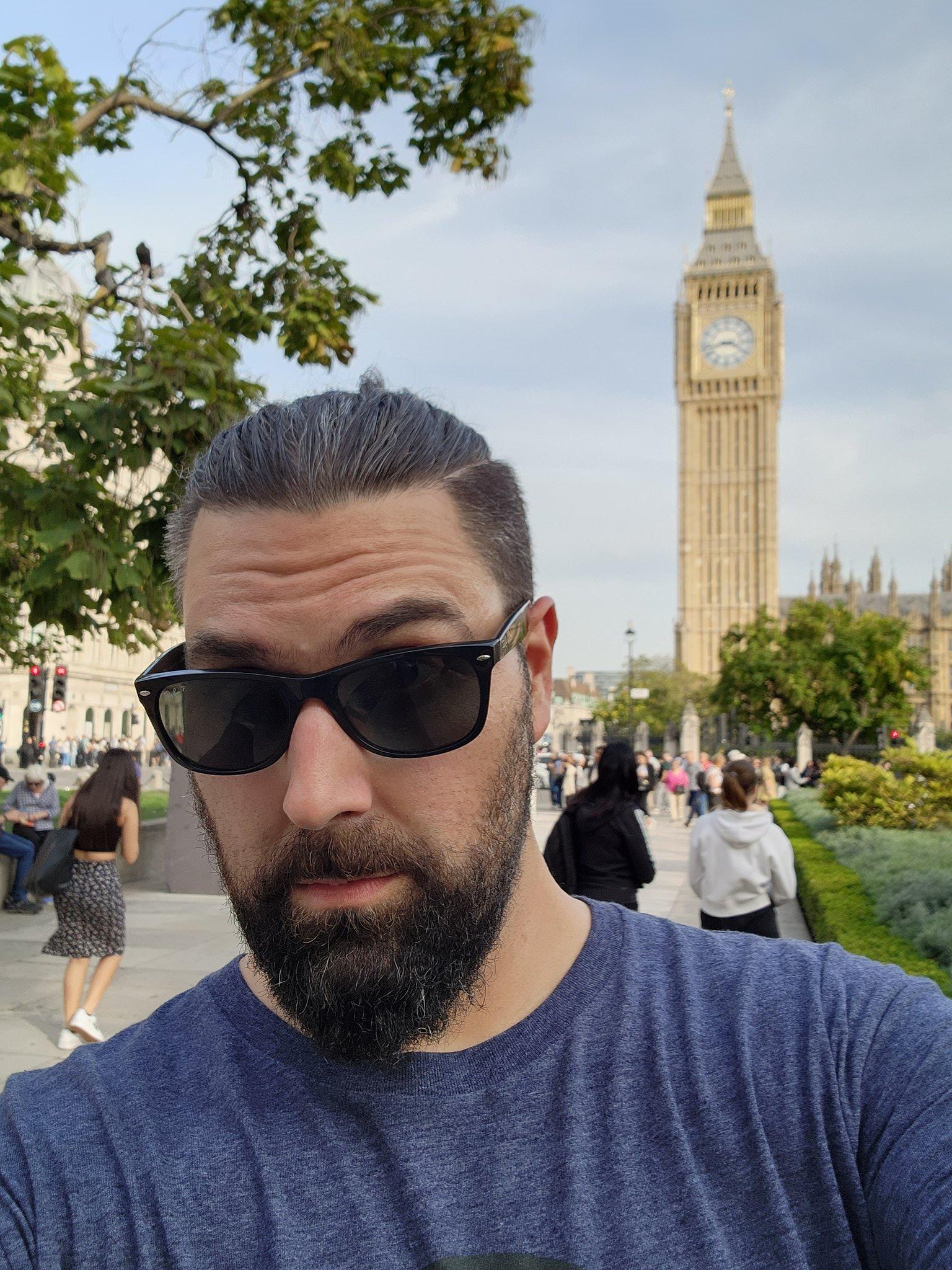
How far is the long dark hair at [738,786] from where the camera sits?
6617 mm

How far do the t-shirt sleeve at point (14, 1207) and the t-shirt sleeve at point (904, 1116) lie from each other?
0.81m

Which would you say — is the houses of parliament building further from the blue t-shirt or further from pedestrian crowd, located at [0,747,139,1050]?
the blue t-shirt

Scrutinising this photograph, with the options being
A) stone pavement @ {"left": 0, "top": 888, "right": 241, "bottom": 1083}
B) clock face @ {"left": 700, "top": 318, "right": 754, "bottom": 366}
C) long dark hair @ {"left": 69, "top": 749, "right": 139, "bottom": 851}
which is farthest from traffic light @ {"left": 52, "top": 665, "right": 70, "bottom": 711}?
clock face @ {"left": 700, "top": 318, "right": 754, "bottom": 366}

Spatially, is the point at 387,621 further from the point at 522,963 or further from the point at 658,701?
the point at 658,701

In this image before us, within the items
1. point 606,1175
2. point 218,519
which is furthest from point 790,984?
point 218,519

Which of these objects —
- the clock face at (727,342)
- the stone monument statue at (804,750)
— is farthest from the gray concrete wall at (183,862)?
the clock face at (727,342)

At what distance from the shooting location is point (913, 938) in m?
6.99

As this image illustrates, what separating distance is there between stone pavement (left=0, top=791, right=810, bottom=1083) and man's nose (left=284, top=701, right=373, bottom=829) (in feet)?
15.9

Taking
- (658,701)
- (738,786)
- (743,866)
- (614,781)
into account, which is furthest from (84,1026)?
(658,701)

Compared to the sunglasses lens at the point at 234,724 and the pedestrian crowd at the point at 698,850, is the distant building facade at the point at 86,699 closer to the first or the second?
the pedestrian crowd at the point at 698,850

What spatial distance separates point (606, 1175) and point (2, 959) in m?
9.06

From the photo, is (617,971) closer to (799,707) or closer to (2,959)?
(2,959)

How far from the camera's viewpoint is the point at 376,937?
3.79ft

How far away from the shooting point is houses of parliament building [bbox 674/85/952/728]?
298 feet
